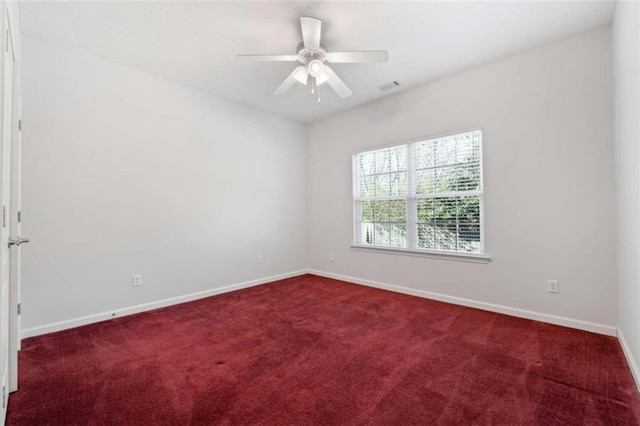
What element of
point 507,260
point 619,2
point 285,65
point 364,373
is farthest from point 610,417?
point 285,65

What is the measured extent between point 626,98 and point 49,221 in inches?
191

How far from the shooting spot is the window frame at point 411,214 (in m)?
3.31

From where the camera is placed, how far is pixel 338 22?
2.52 m

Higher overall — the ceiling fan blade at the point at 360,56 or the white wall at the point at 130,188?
the ceiling fan blade at the point at 360,56

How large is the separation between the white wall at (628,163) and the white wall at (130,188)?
3.98 metres

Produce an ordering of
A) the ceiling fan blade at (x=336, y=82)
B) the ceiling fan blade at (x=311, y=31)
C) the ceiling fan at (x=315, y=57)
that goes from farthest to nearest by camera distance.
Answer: the ceiling fan blade at (x=336, y=82) < the ceiling fan at (x=315, y=57) < the ceiling fan blade at (x=311, y=31)

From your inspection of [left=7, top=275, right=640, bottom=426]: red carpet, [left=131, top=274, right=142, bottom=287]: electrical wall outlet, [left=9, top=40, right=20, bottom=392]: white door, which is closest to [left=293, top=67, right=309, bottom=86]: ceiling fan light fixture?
[left=9, top=40, right=20, bottom=392]: white door

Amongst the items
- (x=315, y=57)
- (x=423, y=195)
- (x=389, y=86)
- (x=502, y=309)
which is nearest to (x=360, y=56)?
(x=315, y=57)

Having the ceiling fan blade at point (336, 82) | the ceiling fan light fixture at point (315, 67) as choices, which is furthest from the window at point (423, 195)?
the ceiling fan light fixture at point (315, 67)

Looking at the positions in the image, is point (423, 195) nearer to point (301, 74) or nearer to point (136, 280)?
point (301, 74)

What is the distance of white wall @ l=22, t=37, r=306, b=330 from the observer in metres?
2.72

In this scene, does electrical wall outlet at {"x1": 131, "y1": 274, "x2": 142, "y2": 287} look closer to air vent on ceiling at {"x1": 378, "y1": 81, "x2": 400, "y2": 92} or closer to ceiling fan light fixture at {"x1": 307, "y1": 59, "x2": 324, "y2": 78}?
ceiling fan light fixture at {"x1": 307, "y1": 59, "x2": 324, "y2": 78}

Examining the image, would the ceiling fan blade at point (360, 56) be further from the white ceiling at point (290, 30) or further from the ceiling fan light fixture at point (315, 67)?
the white ceiling at point (290, 30)

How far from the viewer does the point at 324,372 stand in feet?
6.63
